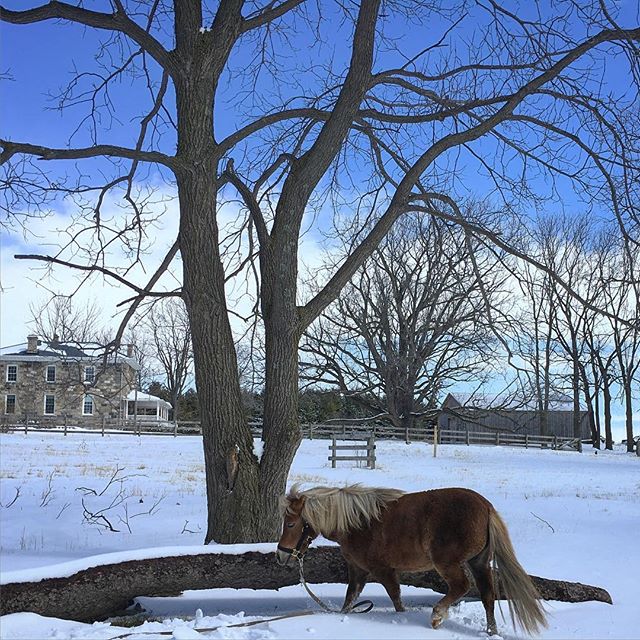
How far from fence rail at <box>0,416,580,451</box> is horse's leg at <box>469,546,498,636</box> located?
97.5 ft

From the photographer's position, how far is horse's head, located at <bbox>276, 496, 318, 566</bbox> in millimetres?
4953

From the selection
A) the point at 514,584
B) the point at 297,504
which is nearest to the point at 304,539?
the point at 297,504

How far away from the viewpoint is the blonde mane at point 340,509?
196 inches

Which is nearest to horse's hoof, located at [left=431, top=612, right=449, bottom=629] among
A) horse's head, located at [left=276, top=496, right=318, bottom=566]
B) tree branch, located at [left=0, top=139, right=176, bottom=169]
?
A: horse's head, located at [left=276, top=496, right=318, bottom=566]

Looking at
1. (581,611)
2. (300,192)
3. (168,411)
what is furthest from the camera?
(168,411)

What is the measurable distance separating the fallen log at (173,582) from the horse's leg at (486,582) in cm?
93

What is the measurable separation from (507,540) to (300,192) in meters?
4.28

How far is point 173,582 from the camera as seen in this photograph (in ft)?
18.1

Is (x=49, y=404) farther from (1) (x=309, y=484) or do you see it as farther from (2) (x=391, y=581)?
(2) (x=391, y=581)

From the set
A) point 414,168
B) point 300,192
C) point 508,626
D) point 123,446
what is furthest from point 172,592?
point 123,446

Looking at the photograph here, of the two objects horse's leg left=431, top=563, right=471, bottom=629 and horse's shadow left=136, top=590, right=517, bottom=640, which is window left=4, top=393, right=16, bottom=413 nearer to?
horse's shadow left=136, top=590, right=517, bottom=640

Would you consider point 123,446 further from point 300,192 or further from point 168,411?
point 168,411

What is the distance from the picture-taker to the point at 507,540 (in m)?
4.76

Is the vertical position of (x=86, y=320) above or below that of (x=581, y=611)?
above
